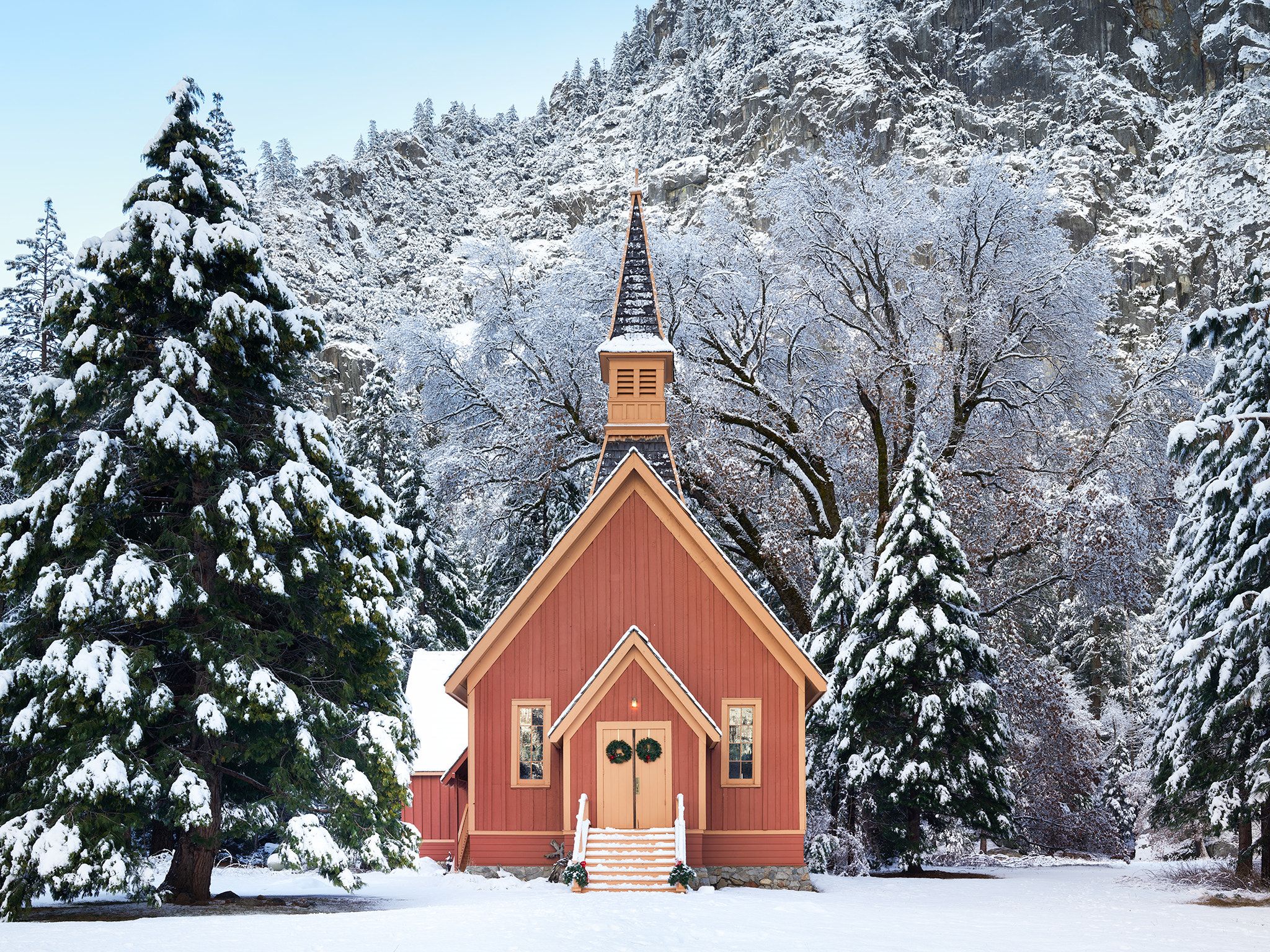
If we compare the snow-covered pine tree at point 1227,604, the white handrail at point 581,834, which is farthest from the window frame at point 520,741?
the snow-covered pine tree at point 1227,604

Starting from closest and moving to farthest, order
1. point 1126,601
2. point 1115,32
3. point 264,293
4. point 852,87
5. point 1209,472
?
point 264,293
point 1209,472
point 1126,601
point 1115,32
point 852,87

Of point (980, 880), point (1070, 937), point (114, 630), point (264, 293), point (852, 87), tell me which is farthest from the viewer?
point (852, 87)

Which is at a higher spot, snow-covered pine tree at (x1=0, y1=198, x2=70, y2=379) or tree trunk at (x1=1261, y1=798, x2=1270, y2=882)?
snow-covered pine tree at (x1=0, y1=198, x2=70, y2=379)

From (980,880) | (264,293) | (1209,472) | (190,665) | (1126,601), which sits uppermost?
(264,293)

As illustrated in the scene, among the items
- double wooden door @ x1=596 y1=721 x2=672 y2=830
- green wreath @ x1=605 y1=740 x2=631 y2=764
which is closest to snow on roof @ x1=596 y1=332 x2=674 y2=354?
double wooden door @ x1=596 y1=721 x2=672 y2=830

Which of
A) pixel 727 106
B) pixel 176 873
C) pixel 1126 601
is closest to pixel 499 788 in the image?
pixel 176 873

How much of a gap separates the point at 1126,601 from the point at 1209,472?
7402 millimetres

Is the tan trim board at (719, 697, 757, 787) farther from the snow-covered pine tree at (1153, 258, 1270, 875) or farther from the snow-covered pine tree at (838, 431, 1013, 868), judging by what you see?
the snow-covered pine tree at (1153, 258, 1270, 875)

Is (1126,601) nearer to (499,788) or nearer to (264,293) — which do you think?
(499,788)

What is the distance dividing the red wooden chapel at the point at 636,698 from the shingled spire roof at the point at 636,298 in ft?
14.2

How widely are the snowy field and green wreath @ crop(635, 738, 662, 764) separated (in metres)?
2.40

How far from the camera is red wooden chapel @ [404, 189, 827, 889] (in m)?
19.5

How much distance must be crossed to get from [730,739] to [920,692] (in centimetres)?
483

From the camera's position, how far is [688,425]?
2806 cm
